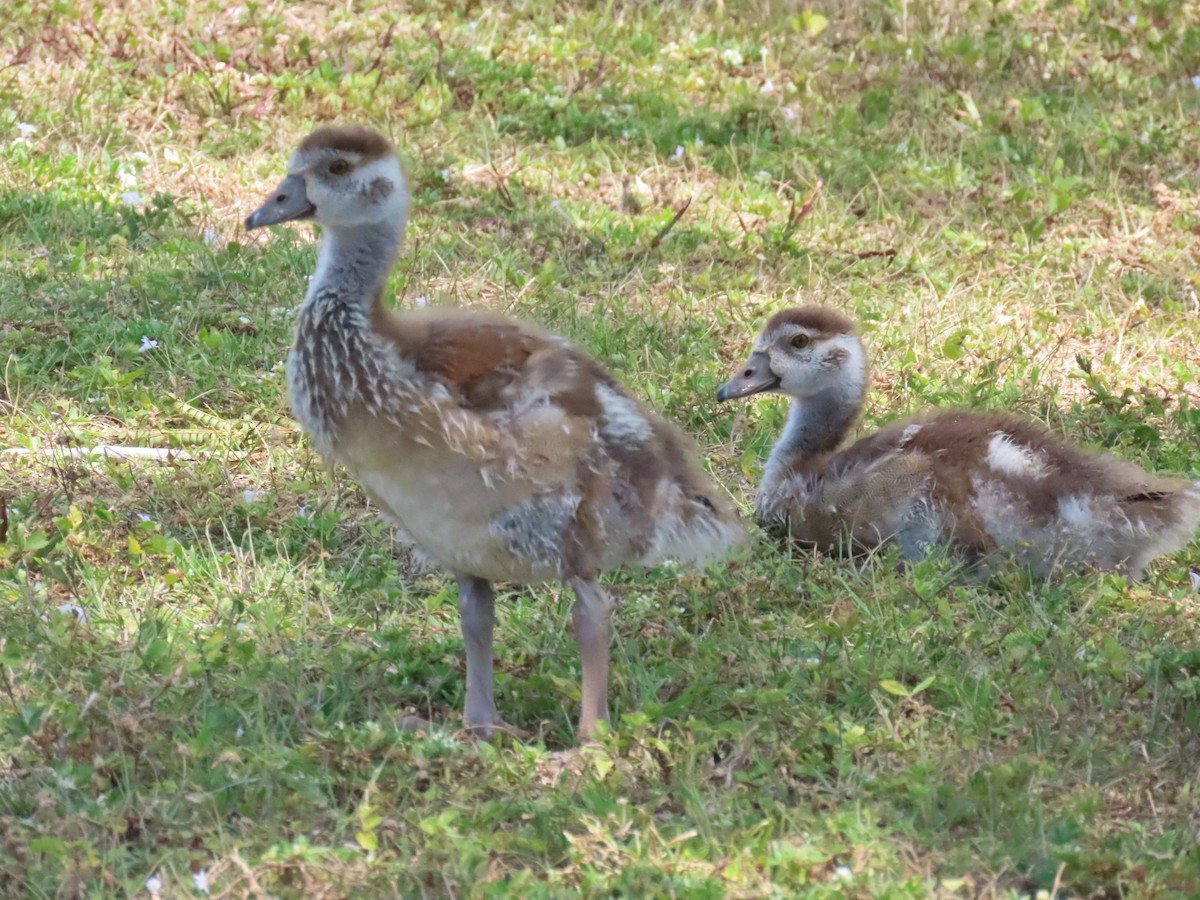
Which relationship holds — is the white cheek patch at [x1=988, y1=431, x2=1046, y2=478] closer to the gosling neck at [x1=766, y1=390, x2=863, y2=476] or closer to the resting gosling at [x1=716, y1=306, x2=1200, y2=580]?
the resting gosling at [x1=716, y1=306, x2=1200, y2=580]

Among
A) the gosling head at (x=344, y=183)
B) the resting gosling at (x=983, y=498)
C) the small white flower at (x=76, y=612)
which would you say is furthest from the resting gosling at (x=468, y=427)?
the resting gosling at (x=983, y=498)

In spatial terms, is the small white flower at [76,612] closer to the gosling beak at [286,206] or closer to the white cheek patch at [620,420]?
the gosling beak at [286,206]

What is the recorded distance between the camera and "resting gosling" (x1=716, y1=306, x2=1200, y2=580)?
596 centimetres

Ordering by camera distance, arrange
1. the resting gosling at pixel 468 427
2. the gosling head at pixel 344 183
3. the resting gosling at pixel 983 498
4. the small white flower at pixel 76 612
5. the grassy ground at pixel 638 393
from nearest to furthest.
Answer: the grassy ground at pixel 638 393 → the resting gosling at pixel 468 427 → the gosling head at pixel 344 183 → the small white flower at pixel 76 612 → the resting gosling at pixel 983 498

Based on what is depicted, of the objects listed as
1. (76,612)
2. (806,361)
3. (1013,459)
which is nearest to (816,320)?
(806,361)

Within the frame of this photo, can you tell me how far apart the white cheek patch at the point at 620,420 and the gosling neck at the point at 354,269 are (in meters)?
0.73

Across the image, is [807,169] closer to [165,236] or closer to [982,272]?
[982,272]

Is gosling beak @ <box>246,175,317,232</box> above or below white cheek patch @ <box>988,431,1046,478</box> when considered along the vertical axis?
above

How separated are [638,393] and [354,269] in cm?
266

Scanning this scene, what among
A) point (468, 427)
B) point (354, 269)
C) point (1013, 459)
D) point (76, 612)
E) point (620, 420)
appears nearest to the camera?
point (468, 427)

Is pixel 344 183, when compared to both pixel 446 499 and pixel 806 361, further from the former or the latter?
pixel 806 361

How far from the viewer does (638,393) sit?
739 cm

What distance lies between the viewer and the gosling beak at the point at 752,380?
689cm

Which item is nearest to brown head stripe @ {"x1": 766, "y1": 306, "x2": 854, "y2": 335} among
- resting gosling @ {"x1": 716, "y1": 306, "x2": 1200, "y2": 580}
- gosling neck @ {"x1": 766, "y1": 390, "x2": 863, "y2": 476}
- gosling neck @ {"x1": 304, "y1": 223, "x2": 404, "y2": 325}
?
gosling neck @ {"x1": 766, "y1": 390, "x2": 863, "y2": 476}
